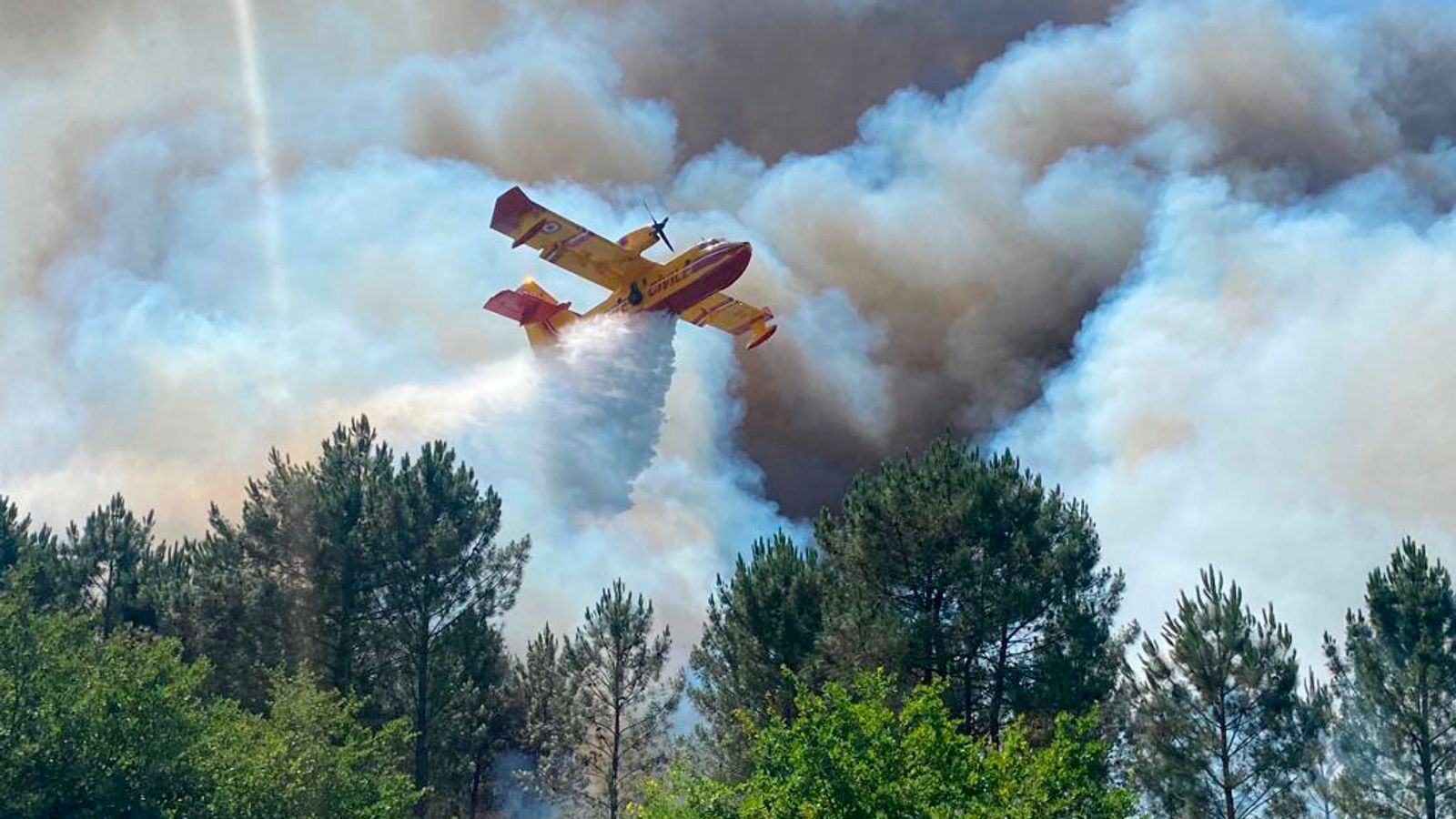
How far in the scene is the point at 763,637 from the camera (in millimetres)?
43906

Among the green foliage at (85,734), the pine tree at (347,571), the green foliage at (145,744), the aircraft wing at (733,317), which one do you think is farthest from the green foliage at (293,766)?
the aircraft wing at (733,317)

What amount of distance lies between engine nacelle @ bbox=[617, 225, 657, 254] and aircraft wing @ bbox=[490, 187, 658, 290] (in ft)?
0.85

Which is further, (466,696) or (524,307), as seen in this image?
Result: (524,307)

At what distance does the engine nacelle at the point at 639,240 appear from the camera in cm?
5544

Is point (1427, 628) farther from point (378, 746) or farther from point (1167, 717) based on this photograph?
point (378, 746)

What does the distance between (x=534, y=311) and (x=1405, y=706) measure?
144 ft

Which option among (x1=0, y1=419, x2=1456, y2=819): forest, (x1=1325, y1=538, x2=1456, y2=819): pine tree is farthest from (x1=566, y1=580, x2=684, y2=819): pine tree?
(x1=1325, y1=538, x2=1456, y2=819): pine tree

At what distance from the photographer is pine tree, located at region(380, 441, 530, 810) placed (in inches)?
1817

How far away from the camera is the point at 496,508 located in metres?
48.6

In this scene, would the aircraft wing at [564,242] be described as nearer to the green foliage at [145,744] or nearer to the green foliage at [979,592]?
the green foliage at [979,592]

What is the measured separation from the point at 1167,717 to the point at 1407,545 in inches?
439

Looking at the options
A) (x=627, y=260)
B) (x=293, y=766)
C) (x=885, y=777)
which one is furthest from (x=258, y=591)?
(x=885, y=777)

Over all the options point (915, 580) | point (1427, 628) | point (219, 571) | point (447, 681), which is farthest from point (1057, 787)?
point (219, 571)

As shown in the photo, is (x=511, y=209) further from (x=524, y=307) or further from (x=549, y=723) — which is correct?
(x=549, y=723)
